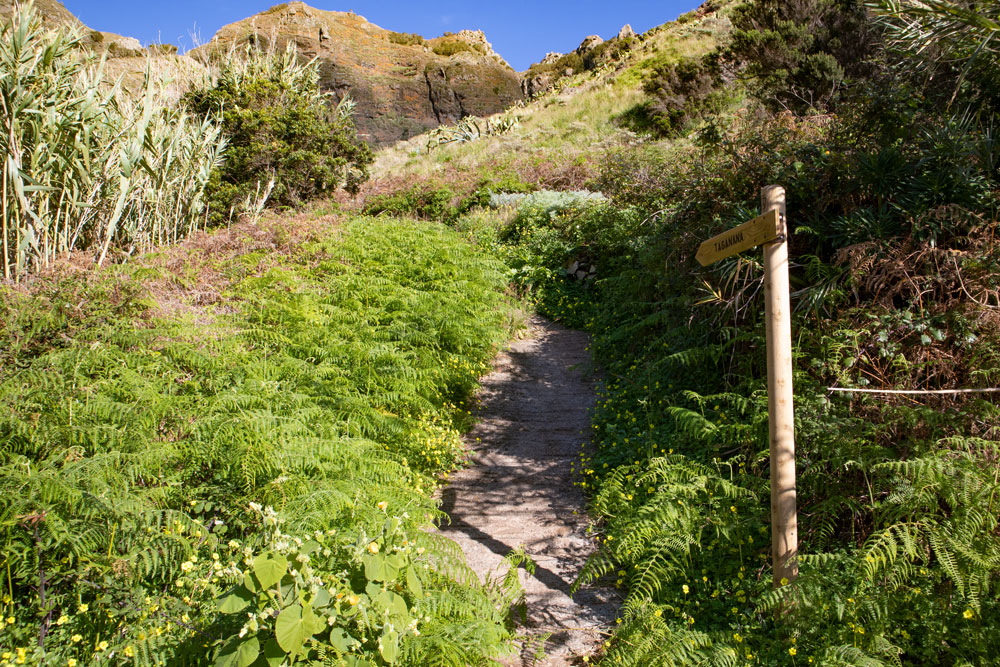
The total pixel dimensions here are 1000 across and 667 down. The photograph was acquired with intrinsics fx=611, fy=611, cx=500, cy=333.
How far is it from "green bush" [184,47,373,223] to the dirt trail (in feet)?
20.8

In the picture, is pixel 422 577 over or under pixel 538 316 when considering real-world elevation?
under

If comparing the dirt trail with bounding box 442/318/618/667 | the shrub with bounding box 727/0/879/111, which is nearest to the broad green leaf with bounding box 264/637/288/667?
the dirt trail with bounding box 442/318/618/667

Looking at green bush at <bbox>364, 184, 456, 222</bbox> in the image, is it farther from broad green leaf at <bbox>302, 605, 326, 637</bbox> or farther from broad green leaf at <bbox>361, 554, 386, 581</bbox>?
broad green leaf at <bbox>302, 605, 326, 637</bbox>

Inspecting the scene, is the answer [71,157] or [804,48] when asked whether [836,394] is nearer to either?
[71,157]

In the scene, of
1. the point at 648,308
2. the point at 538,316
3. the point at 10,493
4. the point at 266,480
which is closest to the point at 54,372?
the point at 10,493

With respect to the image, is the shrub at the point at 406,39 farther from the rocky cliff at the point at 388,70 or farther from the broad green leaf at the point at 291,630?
the broad green leaf at the point at 291,630

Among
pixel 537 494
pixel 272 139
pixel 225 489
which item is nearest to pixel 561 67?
pixel 272 139

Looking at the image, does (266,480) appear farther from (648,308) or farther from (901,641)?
(648,308)

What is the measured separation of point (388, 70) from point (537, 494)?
26.2 metres

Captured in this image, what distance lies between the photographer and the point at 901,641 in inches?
108

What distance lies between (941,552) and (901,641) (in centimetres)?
44

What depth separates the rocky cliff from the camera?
25562mm

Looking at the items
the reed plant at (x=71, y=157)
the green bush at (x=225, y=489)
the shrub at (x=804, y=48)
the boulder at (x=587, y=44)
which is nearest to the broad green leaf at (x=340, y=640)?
the green bush at (x=225, y=489)

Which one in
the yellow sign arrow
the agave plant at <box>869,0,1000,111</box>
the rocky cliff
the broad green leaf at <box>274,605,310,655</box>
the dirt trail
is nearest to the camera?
the broad green leaf at <box>274,605,310,655</box>
